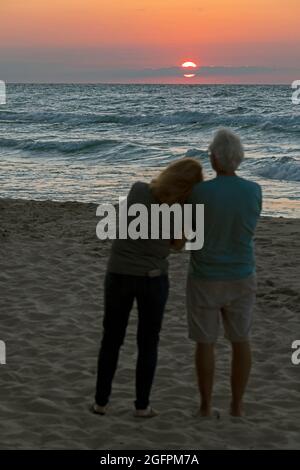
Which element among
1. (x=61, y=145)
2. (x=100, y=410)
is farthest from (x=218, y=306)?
(x=61, y=145)

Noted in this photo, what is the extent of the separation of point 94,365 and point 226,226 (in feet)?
6.33

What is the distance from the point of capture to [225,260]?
12.3 ft

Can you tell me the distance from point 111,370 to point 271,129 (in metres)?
27.4

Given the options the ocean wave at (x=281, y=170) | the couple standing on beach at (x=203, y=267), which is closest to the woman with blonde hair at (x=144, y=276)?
the couple standing on beach at (x=203, y=267)

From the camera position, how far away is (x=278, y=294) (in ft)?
22.7

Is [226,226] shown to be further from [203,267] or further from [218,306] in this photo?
[218,306]

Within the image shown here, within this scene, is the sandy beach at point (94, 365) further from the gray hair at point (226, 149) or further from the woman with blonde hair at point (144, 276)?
the gray hair at point (226, 149)

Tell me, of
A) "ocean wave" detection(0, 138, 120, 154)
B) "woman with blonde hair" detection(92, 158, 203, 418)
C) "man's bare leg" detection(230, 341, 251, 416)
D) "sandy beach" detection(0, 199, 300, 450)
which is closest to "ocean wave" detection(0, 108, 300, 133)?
"ocean wave" detection(0, 138, 120, 154)

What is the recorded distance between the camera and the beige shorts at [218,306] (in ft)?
12.5

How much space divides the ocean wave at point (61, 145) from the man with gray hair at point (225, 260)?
869 inches

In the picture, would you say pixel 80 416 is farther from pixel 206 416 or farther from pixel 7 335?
pixel 7 335

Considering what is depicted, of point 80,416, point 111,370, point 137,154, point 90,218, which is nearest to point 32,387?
point 80,416

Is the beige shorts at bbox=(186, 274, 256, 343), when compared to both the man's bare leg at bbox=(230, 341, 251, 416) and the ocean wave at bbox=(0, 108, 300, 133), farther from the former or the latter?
the ocean wave at bbox=(0, 108, 300, 133)
